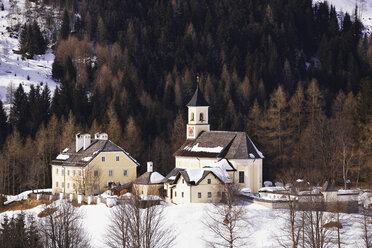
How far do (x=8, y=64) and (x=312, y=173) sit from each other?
64209mm

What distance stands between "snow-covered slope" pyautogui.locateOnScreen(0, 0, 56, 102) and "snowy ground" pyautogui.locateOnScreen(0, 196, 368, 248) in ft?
174

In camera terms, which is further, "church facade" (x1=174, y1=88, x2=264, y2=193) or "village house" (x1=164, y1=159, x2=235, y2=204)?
"church facade" (x1=174, y1=88, x2=264, y2=193)

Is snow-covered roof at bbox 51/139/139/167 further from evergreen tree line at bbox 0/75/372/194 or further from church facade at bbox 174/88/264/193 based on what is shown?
church facade at bbox 174/88/264/193

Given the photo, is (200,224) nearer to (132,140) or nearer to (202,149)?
(202,149)

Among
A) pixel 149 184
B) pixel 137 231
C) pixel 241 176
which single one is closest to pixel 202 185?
pixel 241 176

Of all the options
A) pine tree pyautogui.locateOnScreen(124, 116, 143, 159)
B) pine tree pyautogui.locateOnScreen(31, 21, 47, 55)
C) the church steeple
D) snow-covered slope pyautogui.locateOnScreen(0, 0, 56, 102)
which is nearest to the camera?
the church steeple

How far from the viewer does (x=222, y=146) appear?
7362 cm

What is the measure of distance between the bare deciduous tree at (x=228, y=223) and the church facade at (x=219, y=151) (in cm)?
742

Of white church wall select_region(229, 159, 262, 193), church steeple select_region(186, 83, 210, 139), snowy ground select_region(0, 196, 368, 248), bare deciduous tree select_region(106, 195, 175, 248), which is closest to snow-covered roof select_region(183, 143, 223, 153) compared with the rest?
church steeple select_region(186, 83, 210, 139)

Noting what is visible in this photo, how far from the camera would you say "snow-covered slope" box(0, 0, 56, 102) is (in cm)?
11688

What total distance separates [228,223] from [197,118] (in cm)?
2237

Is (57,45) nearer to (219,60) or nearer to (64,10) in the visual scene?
(64,10)

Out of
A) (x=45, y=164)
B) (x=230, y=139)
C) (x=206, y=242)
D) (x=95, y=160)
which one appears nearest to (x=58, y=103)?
(x=45, y=164)

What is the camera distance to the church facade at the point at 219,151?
71.7 m
